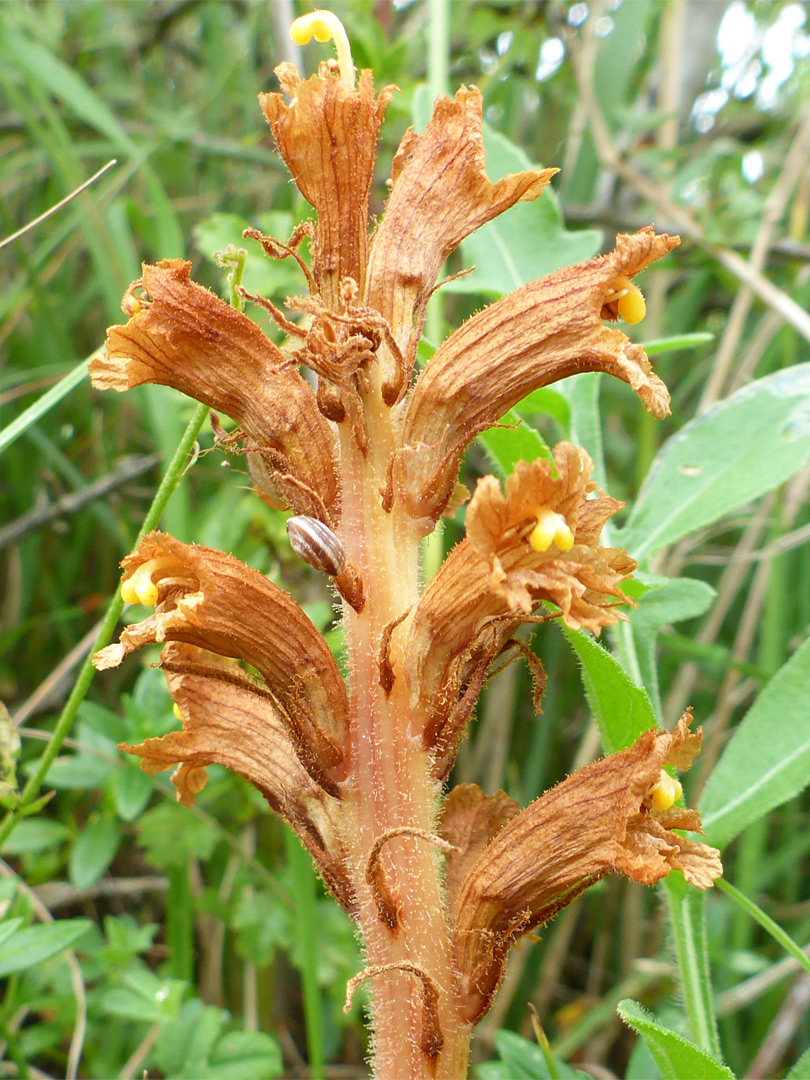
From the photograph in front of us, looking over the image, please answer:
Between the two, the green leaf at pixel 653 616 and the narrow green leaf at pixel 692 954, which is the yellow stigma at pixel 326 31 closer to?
the green leaf at pixel 653 616

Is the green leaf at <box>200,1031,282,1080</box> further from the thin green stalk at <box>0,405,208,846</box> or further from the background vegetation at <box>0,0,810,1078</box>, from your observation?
the thin green stalk at <box>0,405,208,846</box>

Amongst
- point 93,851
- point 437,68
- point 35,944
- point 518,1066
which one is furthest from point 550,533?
point 437,68

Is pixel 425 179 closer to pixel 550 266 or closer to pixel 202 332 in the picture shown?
pixel 202 332

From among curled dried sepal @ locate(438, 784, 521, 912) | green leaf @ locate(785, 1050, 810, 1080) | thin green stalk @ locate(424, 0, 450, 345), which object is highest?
thin green stalk @ locate(424, 0, 450, 345)

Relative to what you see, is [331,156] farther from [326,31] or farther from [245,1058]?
[245,1058]

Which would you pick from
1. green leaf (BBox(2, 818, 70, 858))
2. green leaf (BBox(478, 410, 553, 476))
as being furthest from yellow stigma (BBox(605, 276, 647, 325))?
green leaf (BBox(2, 818, 70, 858))

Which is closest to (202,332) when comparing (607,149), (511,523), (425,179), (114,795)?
(425,179)

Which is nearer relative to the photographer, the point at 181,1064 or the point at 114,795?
the point at 181,1064

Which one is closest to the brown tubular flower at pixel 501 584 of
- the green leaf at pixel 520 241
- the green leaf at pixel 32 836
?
the green leaf at pixel 520 241
